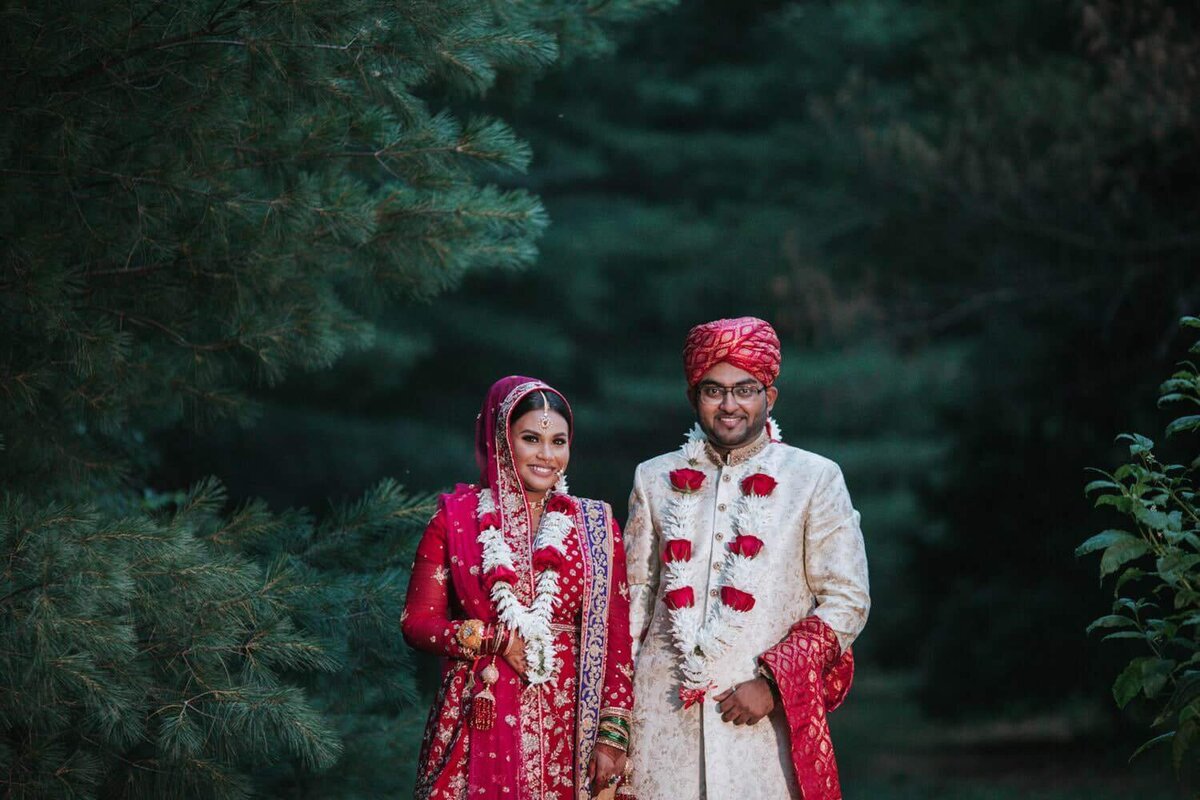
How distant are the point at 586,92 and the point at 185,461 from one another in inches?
221

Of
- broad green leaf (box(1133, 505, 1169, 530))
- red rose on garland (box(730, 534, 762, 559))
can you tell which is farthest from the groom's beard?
broad green leaf (box(1133, 505, 1169, 530))

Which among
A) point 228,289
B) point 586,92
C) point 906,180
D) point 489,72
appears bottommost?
point 228,289

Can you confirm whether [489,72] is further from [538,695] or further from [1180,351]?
[1180,351]

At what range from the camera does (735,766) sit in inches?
141

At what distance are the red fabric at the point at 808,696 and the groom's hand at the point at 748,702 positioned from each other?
46 millimetres

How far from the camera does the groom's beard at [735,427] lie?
12.3 ft

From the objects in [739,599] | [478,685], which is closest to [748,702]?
[739,599]

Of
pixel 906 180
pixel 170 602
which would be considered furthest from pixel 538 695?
pixel 906 180

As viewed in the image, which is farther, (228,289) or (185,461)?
(185,461)

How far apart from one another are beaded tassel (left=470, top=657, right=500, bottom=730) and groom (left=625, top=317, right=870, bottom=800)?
39cm

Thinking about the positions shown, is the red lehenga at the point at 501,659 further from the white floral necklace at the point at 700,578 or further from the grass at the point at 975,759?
the grass at the point at 975,759

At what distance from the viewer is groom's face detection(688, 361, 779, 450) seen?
12.3 feet

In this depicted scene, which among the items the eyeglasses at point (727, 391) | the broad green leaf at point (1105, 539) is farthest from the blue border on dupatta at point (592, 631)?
the broad green leaf at point (1105, 539)

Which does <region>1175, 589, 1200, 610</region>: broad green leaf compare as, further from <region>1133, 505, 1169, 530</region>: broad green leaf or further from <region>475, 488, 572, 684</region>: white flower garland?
<region>475, 488, 572, 684</region>: white flower garland
